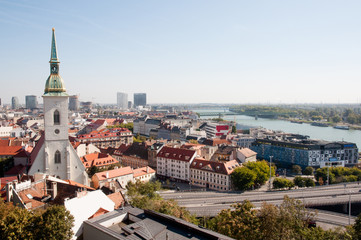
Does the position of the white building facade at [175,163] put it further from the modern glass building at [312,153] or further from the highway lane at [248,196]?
the modern glass building at [312,153]

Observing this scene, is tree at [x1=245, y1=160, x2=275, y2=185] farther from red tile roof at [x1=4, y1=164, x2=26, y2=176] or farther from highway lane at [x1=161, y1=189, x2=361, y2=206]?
red tile roof at [x1=4, y1=164, x2=26, y2=176]

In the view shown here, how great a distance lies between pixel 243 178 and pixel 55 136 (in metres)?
22.4

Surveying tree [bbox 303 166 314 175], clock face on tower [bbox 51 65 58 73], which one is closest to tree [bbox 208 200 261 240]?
clock face on tower [bbox 51 65 58 73]

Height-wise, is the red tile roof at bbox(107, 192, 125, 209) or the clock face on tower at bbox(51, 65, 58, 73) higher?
the clock face on tower at bbox(51, 65, 58, 73)

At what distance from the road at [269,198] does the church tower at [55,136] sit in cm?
1117

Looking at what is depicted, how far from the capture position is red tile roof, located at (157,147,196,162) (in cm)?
4142

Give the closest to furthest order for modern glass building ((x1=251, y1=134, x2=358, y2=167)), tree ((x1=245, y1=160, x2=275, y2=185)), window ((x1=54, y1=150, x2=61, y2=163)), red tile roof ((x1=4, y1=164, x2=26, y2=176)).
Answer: window ((x1=54, y1=150, x2=61, y2=163))
red tile roof ((x1=4, y1=164, x2=26, y2=176))
tree ((x1=245, y1=160, x2=275, y2=185))
modern glass building ((x1=251, y1=134, x2=358, y2=167))

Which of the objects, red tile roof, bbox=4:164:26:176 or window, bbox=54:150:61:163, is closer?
window, bbox=54:150:61:163

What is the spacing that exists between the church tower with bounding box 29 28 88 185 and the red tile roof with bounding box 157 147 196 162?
1947 centimetres

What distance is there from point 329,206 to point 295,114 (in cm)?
16748

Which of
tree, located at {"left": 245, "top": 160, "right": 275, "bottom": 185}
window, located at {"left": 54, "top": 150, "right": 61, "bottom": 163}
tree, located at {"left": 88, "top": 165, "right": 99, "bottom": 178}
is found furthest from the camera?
tree, located at {"left": 245, "top": 160, "right": 275, "bottom": 185}

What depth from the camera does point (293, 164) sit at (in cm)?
5381

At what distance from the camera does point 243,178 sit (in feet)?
117

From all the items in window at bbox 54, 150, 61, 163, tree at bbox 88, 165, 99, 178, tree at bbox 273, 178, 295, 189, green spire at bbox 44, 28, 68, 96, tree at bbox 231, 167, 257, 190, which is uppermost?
green spire at bbox 44, 28, 68, 96
